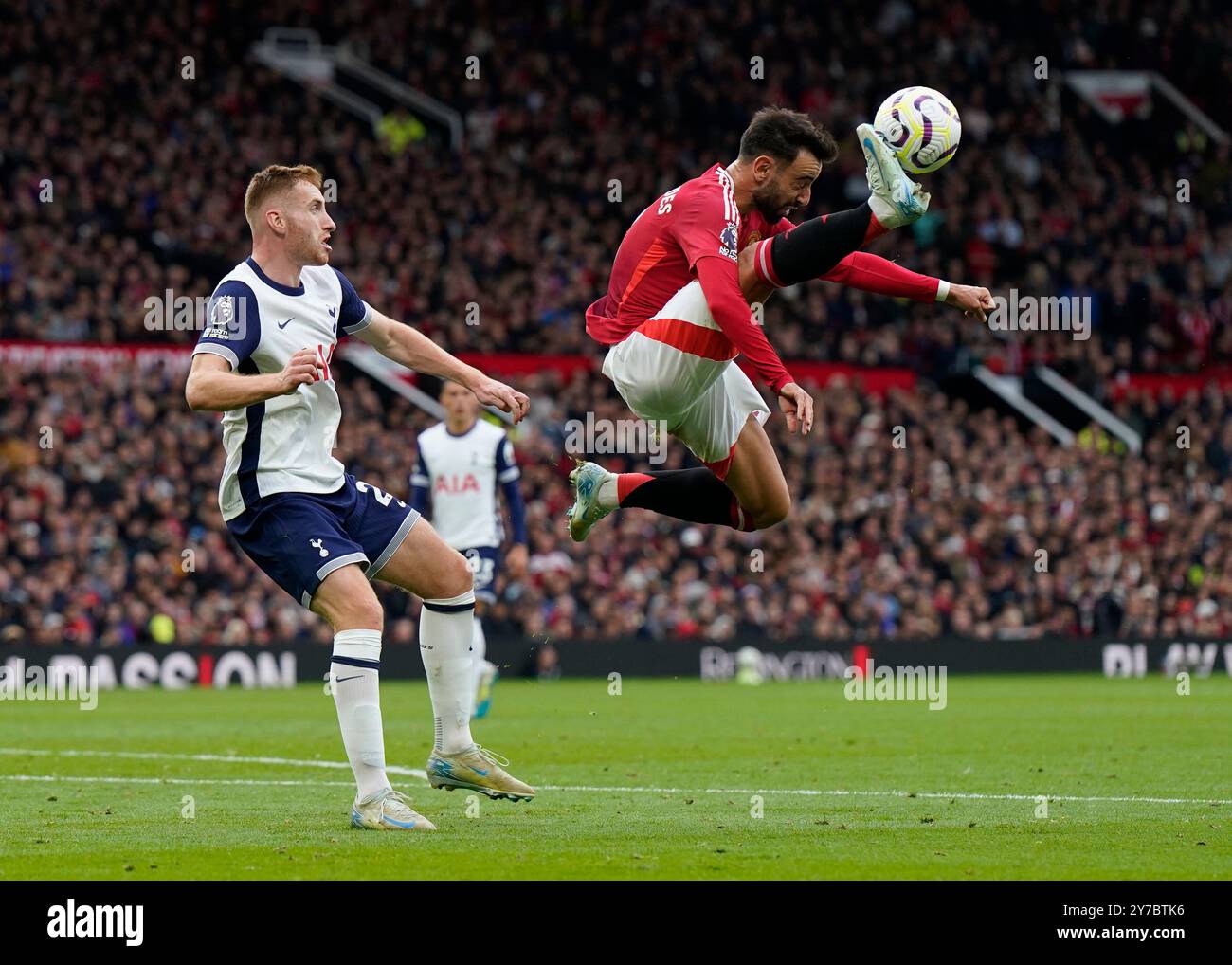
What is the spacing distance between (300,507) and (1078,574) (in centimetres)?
2203

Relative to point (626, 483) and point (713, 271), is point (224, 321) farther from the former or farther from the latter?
point (626, 483)

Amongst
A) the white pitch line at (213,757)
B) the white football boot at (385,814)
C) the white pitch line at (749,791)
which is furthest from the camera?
the white pitch line at (213,757)

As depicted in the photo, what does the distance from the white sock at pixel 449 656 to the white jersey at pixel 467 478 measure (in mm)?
7124

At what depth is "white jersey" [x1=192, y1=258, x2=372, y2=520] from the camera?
809cm

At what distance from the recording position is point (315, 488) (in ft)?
27.1

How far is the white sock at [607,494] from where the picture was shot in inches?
410

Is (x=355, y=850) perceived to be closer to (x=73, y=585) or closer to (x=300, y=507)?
(x=300, y=507)

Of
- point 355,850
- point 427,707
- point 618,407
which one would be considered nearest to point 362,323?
point 355,850

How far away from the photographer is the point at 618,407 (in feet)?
91.3

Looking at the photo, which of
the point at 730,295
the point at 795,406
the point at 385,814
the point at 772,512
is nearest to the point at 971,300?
the point at 795,406

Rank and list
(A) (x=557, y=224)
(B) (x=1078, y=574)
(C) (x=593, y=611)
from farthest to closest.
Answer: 1. (A) (x=557, y=224)
2. (B) (x=1078, y=574)
3. (C) (x=593, y=611)

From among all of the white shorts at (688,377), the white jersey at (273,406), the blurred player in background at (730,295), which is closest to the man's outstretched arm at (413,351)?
the white jersey at (273,406)

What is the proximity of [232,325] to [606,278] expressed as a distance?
23.1 meters

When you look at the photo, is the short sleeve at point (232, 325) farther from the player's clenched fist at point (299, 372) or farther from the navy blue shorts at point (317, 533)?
the navy blue shorts at point (317, 533)
